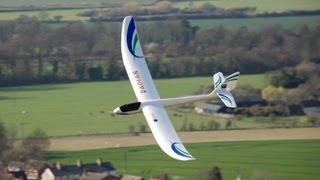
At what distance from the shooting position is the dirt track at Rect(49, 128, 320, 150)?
143ft

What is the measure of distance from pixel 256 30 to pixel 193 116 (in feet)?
57.5

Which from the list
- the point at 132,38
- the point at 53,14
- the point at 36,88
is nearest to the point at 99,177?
the point at 132,38

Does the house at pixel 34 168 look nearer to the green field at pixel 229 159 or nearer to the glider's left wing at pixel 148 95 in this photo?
the green field at pixel 229 159

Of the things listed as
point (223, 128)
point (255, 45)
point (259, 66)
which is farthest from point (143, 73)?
point (255, 45)

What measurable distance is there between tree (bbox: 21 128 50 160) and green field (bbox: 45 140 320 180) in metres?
0.29

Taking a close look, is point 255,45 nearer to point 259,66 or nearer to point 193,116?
point 259,66

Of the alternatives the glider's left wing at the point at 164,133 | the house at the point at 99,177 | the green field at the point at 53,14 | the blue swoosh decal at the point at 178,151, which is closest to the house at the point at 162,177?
the house at the point at 99,177

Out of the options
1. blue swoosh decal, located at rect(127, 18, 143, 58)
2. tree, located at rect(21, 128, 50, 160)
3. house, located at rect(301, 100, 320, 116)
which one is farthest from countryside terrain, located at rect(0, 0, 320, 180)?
blue swoosh decal, located at rect(127, 18, 143, 58)

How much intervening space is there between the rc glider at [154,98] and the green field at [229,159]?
6346mm

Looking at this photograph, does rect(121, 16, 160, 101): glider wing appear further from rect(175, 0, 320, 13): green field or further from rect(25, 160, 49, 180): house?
rect(175, 0, 320, 13): green field

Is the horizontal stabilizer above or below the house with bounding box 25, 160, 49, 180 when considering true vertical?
above

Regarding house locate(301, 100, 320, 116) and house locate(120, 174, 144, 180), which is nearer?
house locate(120, 174, 144, 180)

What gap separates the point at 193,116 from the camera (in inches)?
1891

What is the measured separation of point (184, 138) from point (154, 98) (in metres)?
12.8
